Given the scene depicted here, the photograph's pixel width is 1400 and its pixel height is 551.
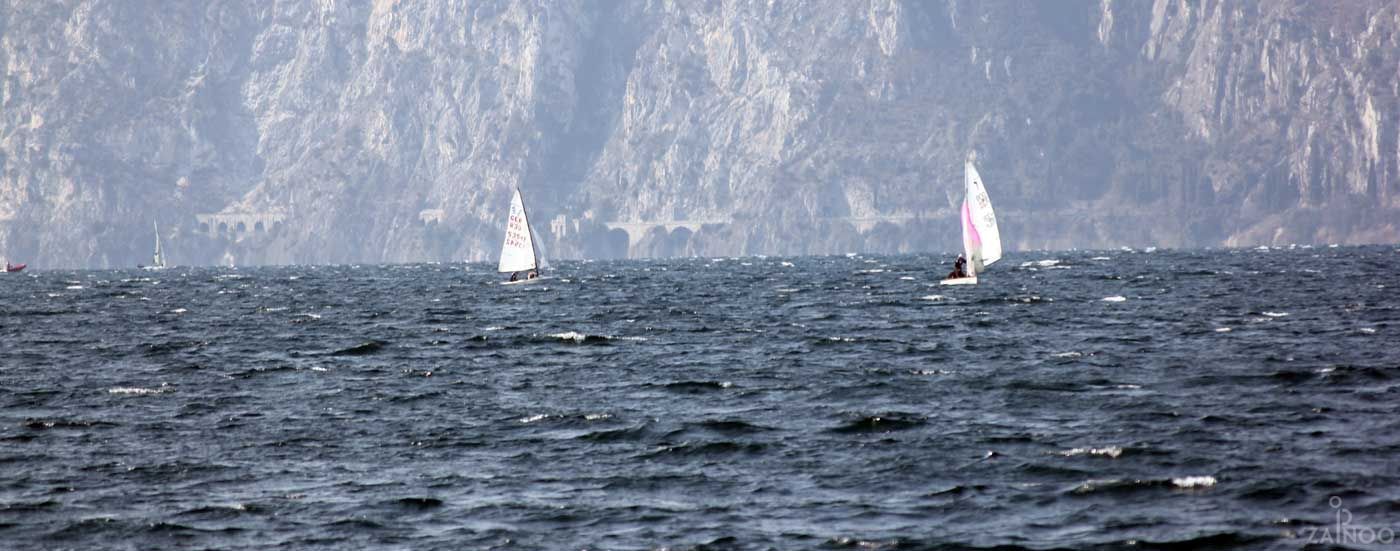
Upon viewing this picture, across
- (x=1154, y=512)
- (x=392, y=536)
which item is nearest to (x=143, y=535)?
(x=392, y=536)

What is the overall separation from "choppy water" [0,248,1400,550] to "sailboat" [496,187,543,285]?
5821cm

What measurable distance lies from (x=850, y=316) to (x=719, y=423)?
131 feet

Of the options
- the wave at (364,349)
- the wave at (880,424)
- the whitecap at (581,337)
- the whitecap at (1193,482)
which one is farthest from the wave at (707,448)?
the whitecap at (581,337)

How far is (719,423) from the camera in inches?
1485

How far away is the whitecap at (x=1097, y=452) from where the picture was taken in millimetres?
31906

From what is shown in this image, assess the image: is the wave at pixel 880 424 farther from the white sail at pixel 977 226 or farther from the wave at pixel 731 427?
the white sail at pixel 977 226

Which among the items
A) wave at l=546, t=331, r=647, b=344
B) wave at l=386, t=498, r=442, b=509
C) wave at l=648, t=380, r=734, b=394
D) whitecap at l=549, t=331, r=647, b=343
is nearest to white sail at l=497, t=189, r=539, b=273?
whitecap at l=549, t=331, r=647, b=343

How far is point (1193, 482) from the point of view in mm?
28984

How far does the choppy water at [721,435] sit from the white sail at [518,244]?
57.9 metres

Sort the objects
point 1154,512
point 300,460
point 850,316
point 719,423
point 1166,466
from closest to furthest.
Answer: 1. point 1154,512
2. point 1166,466
3. point 300,460
4. point 719,423
5. point 850,316

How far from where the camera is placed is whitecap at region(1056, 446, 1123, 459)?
31906mm

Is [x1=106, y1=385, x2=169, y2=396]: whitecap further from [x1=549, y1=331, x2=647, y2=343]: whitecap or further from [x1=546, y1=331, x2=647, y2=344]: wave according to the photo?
[x1=549, y1=331, x2=647, y2=343]: whitecap

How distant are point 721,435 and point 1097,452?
808 centimetres

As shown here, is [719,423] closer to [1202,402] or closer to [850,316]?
[1202,402]
